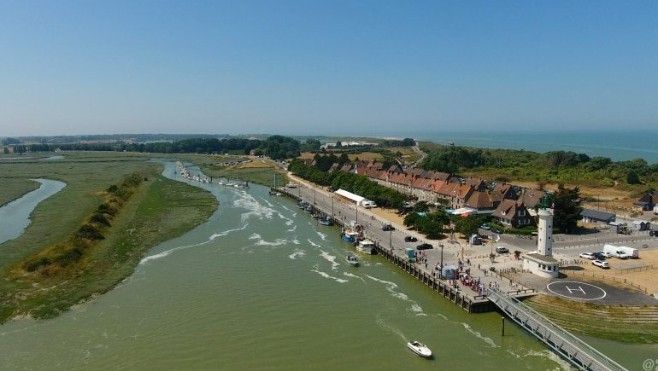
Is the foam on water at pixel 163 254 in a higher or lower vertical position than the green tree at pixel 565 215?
lower

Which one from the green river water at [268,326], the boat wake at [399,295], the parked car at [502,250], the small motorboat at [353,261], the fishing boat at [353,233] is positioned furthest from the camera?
the fishing boat at [353,233]

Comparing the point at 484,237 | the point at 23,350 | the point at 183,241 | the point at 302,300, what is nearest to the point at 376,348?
the point at 302,300

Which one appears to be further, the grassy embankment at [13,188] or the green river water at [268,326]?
the grassy embankment at [13,188]

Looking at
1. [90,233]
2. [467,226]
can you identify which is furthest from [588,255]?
[90,233]

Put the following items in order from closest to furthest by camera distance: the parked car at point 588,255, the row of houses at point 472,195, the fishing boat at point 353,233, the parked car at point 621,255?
the parked car at point 588,255 < the parked car at point 621,255 < the fishing boat at point 353,233 < the row of houses at point 472,195

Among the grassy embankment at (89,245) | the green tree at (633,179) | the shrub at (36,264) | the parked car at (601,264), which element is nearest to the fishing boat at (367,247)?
the parked car at (601,264)

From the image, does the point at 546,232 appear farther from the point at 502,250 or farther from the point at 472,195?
the point at 472,195

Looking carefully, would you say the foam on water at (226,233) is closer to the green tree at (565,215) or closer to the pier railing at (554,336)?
the pier railing at (554,336)

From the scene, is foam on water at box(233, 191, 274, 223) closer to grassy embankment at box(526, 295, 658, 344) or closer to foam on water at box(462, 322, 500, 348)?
foam on water at box(462, 322, 500, 348)
